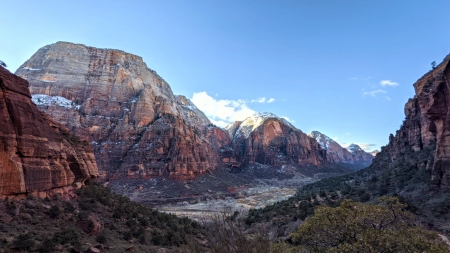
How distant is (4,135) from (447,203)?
→ 34.2 m

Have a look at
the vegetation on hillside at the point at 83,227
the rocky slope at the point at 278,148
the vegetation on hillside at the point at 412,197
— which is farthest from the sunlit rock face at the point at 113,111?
the vegetation on hillside at the point at 83,227

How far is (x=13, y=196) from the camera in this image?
1530cm

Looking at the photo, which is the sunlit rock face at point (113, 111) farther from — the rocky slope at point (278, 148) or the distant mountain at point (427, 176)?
the rocky slope at point (278, 148)

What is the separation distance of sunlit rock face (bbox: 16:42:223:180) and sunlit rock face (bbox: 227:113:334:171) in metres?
52.7

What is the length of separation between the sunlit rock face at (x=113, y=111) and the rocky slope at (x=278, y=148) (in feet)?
172

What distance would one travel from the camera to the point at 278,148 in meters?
145

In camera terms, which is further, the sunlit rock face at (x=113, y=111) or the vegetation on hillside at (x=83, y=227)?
the sunlit rock face at (x=113, y=111)

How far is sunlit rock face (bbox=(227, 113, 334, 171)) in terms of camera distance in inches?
5413

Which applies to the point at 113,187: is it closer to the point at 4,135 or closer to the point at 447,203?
the point at 4,135

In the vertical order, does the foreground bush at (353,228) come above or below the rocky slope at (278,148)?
below

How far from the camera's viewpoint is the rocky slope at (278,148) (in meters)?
137

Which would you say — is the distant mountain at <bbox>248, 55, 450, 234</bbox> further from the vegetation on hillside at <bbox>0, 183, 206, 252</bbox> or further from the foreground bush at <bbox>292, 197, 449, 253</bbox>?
the vegetation on hillside at <bbox>0, 183, 206, 252</bbox>

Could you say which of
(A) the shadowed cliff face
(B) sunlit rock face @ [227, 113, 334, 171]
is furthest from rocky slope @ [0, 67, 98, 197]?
(B) sunlit rock face @ [227, 113, 334, 171]

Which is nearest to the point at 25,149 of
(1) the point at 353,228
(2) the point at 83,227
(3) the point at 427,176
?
(2) the point at 83,227
